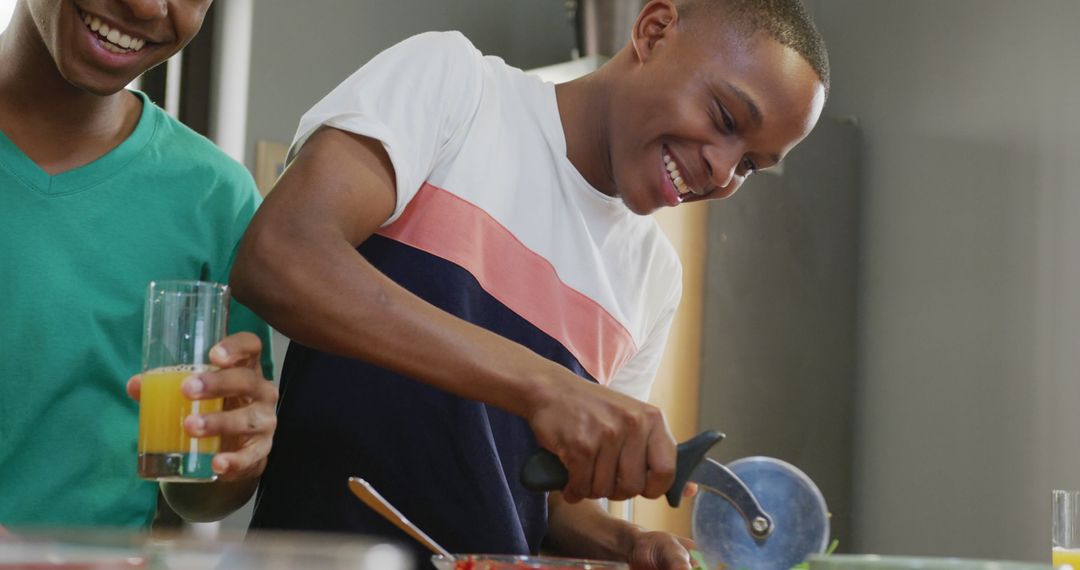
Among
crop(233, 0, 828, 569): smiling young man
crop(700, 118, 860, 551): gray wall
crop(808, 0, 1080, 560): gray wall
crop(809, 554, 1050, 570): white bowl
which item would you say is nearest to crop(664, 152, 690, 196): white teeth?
crop(233, 0, 828, 569): smiling young man

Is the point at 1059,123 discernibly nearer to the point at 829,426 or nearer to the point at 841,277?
the point at 841,277

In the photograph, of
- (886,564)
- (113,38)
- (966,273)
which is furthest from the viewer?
(966,273)

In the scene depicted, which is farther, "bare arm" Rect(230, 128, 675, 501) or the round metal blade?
the round metal blade

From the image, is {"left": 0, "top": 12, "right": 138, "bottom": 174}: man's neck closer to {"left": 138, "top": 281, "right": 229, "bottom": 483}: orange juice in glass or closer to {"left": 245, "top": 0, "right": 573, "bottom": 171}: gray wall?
{"left": 138, "top": 281, "right": 229, "bottom": 483}: orange juice in glass

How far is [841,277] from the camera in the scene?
3365 millimetres

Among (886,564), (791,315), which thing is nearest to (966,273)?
(791,315)

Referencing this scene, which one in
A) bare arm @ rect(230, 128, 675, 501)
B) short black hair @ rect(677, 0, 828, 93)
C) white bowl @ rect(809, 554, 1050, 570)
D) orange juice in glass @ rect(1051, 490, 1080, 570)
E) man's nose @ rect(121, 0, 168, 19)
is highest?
short black hair @ rect(677, 0, 828, 93)

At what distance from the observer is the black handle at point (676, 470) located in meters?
0.91

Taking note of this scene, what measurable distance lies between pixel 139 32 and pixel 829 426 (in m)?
2.52

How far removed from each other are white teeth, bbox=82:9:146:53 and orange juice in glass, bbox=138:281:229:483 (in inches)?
10.0

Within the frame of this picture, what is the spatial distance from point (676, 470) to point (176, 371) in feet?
1.43

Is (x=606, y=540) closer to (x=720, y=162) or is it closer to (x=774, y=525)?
(x=774, y=525)

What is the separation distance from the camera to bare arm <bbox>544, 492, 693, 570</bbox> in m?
1.21

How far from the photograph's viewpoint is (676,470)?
3.01 feet
